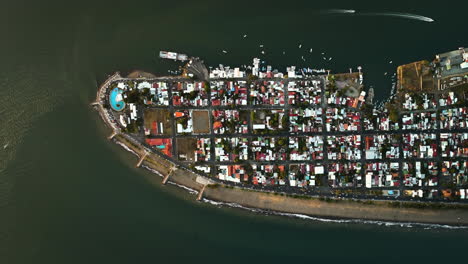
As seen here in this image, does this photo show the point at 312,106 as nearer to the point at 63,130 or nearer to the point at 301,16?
the point at 301,16

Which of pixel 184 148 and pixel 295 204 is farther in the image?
pixel 295 204

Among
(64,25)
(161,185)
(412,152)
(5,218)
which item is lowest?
(5,218)

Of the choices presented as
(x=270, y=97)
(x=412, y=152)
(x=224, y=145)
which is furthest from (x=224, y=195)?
(x=412, y=152)

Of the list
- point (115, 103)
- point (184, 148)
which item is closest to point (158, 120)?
point (184, 148)

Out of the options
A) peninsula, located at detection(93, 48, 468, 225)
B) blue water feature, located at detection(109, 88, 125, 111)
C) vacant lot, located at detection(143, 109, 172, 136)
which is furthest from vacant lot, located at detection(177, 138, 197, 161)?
blue water feature, located at detection(109, 88, 125, 111)

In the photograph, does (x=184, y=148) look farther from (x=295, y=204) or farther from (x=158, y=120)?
(x=295, y=204)

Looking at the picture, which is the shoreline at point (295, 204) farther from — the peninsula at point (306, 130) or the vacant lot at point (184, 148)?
the vacant lot at point (184, 148)
